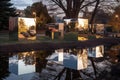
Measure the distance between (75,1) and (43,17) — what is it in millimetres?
7931

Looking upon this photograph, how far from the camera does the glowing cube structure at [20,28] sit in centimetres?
2512

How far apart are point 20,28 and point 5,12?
1399 cm

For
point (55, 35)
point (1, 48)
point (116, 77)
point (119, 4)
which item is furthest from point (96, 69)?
point (119, 4)

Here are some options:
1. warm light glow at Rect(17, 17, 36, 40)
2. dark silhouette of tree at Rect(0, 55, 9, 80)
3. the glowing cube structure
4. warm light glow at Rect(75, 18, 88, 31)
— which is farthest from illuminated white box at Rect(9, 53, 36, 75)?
warm light glow at Rect(75, 18, 88, 31)

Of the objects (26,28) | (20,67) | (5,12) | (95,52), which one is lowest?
(95,52)

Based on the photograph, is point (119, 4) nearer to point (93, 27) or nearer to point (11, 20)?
point (93, 27)

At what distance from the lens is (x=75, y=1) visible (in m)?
42.9

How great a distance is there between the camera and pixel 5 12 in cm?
3847

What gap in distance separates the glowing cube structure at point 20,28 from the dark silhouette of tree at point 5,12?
11275 mm

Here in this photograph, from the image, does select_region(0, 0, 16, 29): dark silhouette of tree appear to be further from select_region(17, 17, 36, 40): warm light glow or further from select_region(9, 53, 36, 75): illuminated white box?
select_region(9, 53, 36, 75): illuminated white box

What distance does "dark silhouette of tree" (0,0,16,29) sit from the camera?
37.6 meters

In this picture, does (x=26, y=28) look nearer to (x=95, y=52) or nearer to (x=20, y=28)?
(x=20, y=28)

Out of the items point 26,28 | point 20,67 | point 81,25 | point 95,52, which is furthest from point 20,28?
point 20,67

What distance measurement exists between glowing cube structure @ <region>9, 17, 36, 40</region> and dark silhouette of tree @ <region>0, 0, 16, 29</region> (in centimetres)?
1127
